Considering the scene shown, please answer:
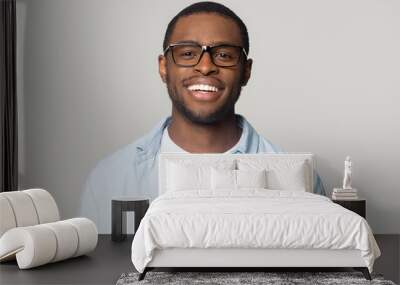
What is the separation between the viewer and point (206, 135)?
7.17 m

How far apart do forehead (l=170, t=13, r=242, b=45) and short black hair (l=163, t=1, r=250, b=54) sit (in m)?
0.04

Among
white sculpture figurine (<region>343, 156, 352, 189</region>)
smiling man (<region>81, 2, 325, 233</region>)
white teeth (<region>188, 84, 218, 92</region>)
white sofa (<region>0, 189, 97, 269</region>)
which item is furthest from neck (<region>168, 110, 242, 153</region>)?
white sofa (<region>0, 189, 97, 269</region>)

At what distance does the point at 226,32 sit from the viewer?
7.08 metres

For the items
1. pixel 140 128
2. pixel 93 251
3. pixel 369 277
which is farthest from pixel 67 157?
pixel 369 277

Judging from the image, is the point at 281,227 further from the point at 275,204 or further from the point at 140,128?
the point at 140,128

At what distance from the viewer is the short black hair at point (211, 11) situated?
23.5 ft

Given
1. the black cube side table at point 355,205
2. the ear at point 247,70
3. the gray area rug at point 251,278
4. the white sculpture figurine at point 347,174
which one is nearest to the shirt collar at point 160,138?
the ear at point 247,70

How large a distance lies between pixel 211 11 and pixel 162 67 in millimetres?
804

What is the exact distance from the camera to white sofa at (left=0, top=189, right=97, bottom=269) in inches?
206

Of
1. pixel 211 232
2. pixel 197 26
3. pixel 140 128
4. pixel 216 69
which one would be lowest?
pixel 211 232

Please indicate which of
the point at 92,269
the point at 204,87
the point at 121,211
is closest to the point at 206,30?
the point at 204,87

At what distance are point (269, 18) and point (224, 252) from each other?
10.6 feet

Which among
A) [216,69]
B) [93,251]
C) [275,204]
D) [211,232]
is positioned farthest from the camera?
[216,69]

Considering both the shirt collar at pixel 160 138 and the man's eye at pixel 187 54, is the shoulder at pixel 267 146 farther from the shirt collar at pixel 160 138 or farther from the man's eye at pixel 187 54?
the man's eye at pixel 187 54
